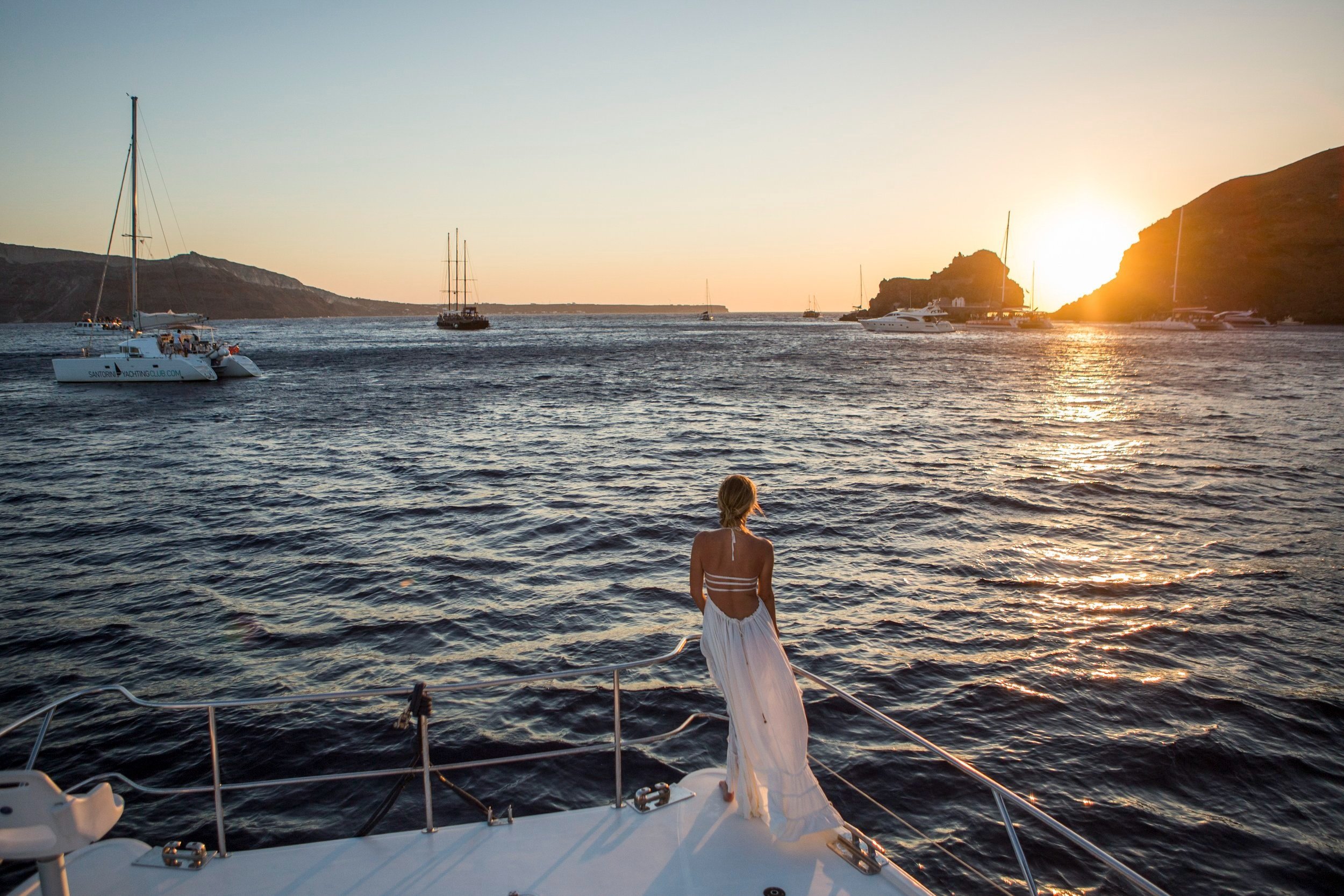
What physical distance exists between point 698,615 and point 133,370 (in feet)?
160

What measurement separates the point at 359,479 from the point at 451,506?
201 inches

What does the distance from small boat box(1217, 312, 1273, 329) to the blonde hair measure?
156379 millimetres

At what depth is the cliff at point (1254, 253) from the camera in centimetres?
12781

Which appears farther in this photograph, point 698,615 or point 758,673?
point 698,615

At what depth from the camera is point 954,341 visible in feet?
367

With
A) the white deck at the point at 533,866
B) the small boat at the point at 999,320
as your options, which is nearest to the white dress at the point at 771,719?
the white deck at the point at 533,866

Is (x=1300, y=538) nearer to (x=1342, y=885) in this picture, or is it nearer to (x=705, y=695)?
(x=1342, y=885)

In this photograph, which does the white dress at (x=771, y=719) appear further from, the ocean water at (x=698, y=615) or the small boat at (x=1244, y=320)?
the small boat at (x=1244, y=320)

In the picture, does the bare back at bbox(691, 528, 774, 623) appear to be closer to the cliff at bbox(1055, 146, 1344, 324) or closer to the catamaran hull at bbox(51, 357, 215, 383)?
the catamaran hull at bbox(51, 357, 215, 383)

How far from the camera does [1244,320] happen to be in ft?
433

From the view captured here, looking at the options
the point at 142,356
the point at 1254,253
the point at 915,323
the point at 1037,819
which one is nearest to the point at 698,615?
the point at 1037,819

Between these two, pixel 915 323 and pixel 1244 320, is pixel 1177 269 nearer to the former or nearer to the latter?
pixel 1244 320

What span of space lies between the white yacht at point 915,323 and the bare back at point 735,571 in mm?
134515

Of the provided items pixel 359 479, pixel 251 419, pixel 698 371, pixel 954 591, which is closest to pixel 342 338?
pixel 698 371
